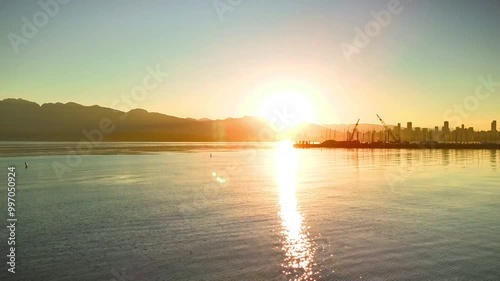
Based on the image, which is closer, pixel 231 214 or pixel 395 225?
pixel 395 225

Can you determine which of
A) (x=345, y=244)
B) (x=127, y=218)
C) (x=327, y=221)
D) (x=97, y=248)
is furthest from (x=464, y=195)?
(x=97, y=248)

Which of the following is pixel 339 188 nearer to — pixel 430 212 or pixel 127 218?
pixel 430 212

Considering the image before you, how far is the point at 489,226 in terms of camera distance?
→ 2561 centimetres

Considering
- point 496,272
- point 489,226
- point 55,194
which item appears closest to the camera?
point 496,272

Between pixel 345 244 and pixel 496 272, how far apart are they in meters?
7.44

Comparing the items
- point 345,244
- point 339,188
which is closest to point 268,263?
point 345,244

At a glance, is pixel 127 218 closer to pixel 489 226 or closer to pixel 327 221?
pixel 327 221

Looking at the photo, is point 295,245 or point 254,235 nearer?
point 295,245

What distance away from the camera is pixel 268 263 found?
17.9 meters

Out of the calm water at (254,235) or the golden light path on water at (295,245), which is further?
the calm water at (254,235)

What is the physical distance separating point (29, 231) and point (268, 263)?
17.1 m

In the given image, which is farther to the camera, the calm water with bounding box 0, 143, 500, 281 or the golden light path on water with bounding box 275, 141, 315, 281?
the calm water with bounding box 0, 143, 500, 281

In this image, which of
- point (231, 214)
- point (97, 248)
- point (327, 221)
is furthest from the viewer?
point (231, 214)

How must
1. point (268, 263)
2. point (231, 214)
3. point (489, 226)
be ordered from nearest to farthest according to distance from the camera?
point (268, 263) → point (489, 226) → point (231, 214)
